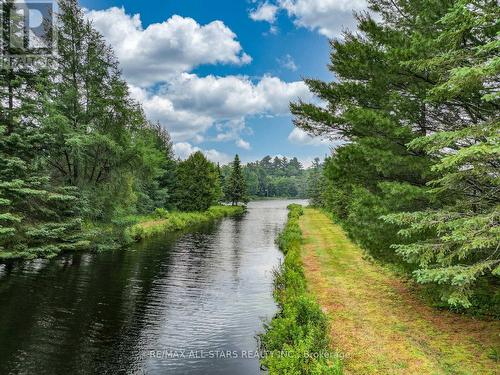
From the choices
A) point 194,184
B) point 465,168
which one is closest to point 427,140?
point 465,168

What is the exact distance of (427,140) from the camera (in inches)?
357

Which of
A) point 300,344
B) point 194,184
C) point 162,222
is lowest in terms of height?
point 162,222

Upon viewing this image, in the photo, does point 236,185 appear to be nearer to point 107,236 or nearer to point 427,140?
point 107,236

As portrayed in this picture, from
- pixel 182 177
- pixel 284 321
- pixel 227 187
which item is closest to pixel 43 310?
pixel 284 321

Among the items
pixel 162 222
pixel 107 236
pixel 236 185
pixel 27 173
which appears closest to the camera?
pixel 27 173

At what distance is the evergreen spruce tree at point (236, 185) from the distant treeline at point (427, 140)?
66465mm

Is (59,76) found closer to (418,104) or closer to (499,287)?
(418,104)

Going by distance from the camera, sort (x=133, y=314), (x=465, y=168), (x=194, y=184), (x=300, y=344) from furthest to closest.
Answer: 1. (x=194, y=184)
2. (x=133, y=314)
3. (x=465, y=168)
4. (x=300, y=344)

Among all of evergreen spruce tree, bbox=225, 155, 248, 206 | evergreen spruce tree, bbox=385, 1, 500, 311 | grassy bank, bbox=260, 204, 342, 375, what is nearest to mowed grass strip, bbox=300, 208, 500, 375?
grassy bank, bbox=260, 204, 342, 375

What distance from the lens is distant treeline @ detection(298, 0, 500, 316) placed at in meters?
8.19

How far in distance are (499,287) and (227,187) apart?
7444cm

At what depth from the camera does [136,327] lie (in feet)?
41.7

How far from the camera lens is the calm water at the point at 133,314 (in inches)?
400

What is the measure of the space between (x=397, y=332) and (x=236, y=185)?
73772 millimetres
